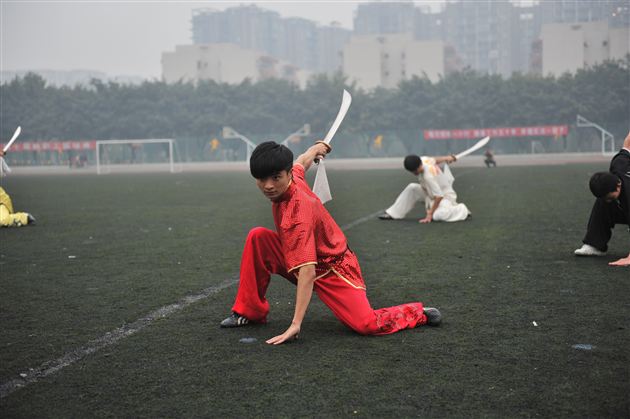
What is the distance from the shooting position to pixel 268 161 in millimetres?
3850

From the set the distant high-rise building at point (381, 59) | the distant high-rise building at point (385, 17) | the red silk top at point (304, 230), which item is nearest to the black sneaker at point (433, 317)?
the red silk top at point (304, 230)

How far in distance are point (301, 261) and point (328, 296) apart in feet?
1.18

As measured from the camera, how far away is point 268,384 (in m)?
3.30

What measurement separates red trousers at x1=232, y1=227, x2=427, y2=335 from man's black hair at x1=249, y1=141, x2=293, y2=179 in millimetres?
478

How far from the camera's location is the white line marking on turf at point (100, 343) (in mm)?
3402

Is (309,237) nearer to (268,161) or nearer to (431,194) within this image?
(268,161)

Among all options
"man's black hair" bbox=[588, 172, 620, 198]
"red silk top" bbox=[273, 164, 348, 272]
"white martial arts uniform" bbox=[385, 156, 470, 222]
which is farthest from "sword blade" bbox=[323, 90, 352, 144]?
"white martial arts uniform" bbox=[385, 156, 470, 222]

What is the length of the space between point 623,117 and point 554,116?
14.5 feet

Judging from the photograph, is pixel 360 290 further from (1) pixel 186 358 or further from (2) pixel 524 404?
(2) pixel 524 404

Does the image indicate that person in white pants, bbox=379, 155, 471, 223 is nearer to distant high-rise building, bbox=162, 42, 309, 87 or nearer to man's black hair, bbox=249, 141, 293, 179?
man's black hair, bbox=249, 141, 293, 179

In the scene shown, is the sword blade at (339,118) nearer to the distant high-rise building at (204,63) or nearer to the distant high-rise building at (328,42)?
the distant high-rise building at (204,63)

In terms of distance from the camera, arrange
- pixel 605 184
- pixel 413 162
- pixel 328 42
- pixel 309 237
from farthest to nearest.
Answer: pixel 328 42
pixel 413 162
pixel 605 184
pixel 309 237

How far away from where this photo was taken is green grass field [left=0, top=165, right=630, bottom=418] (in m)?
3.08

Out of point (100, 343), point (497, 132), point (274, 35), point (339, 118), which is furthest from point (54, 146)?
point (274, 35)
